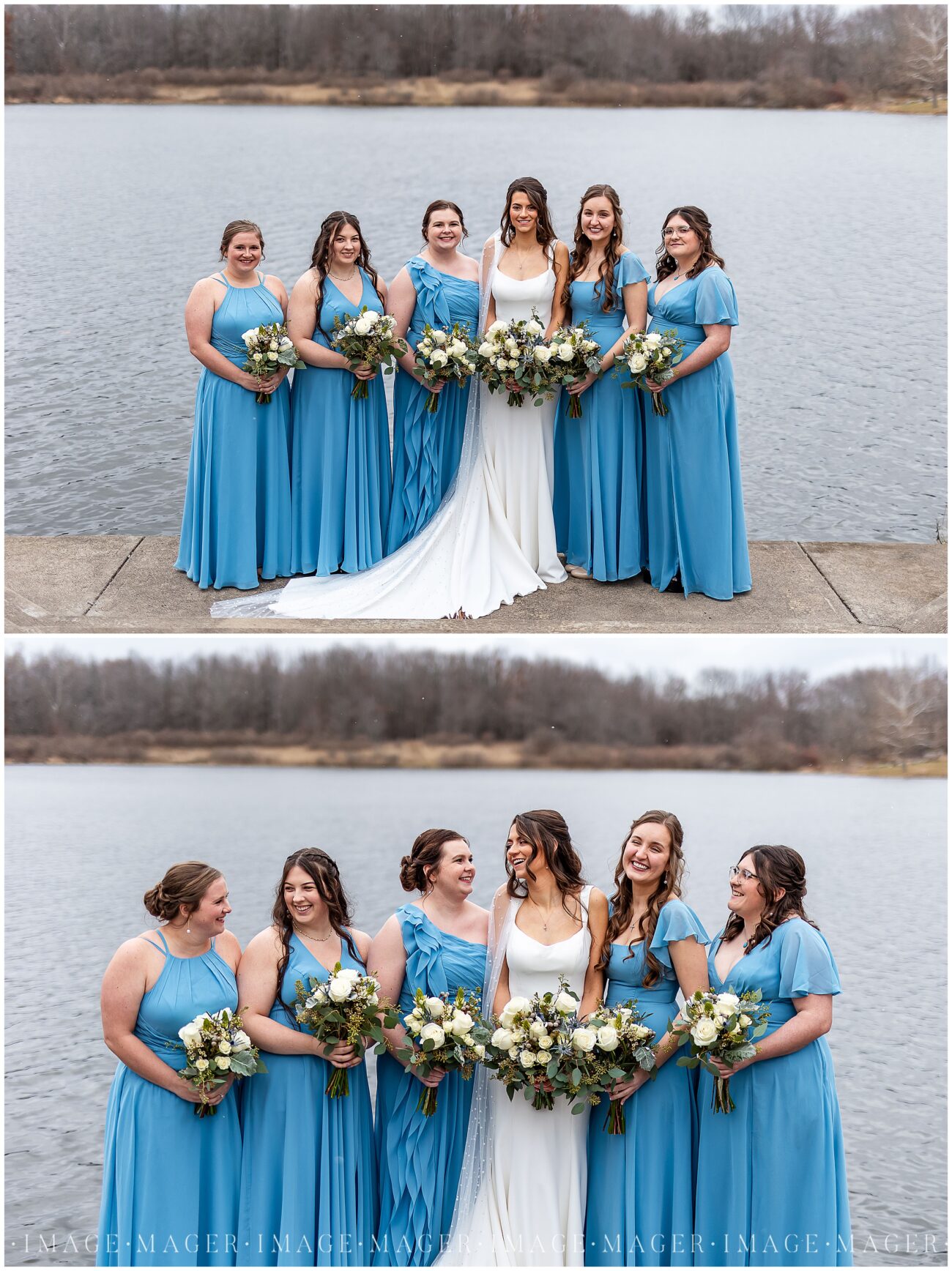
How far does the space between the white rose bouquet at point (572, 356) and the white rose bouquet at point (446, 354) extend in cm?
42

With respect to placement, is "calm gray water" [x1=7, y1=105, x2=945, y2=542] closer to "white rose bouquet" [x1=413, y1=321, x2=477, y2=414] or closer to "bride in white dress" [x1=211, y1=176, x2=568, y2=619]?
"bride in white dress" [x1=211, y1=176, x2=568, y2=619]

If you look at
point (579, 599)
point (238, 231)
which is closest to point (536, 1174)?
point (579, 599)

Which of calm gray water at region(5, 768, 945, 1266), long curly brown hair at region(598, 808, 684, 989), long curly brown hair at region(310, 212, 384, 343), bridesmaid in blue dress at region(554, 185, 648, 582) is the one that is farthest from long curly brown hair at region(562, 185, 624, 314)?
calm gray water at region(5, 768, 945, 1266)

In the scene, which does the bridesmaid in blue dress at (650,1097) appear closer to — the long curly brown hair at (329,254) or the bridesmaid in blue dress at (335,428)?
the bridesmaid in blue dress at (335,428)

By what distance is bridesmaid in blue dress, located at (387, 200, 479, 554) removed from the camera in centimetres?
848

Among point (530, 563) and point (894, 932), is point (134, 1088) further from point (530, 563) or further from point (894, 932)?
point (894, 932)

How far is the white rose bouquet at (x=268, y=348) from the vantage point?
8445mm

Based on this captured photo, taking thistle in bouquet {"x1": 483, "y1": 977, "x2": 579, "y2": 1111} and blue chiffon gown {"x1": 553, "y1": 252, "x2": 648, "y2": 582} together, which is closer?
thistle in bouquet {"x1": 483, "y1": 977, "x2": 579, "y2": 1111}

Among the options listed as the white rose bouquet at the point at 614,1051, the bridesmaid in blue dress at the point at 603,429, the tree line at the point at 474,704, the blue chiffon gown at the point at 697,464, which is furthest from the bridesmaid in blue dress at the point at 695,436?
the tree line at the point at 474,704

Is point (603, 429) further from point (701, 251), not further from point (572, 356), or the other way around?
point (701, 251)

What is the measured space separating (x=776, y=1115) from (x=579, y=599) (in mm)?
3377

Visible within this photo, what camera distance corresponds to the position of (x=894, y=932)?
14758mm

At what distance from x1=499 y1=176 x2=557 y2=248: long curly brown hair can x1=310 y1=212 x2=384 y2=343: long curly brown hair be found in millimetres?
731

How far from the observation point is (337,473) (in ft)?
29.2
